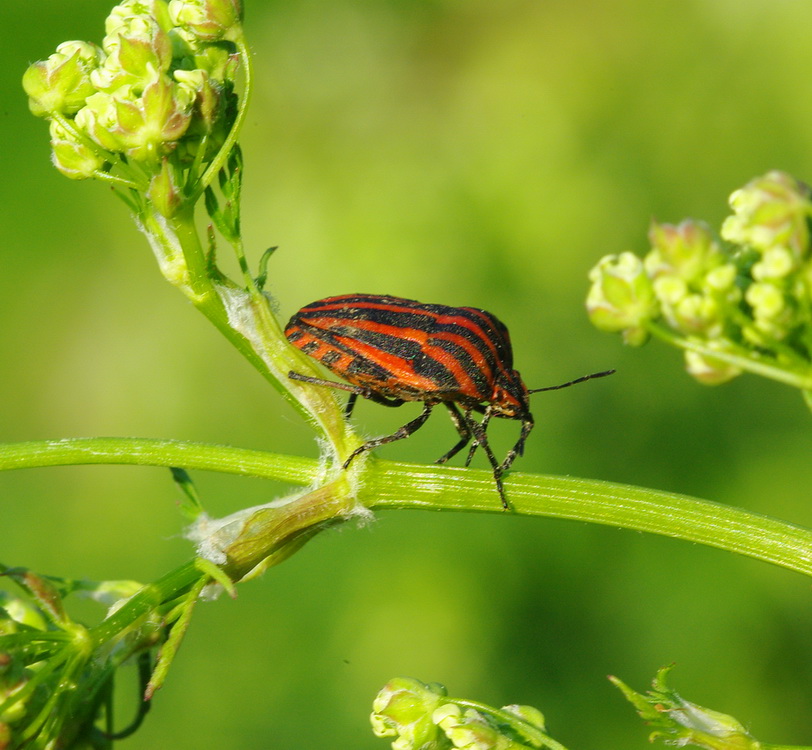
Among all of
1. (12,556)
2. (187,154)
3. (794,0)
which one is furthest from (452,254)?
(187,154)

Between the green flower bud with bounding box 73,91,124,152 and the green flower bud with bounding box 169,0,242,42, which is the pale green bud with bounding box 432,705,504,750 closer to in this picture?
the green flower bud with bounding box 73,91,124,152

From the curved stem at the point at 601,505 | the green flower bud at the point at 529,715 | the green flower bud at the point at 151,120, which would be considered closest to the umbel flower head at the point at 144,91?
the green flower bud at the point at 151,120

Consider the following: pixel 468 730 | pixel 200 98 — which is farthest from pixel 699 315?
pixel 200 98

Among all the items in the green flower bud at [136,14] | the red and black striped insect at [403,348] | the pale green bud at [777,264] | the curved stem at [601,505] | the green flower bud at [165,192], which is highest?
the green flower bud at [136,14]

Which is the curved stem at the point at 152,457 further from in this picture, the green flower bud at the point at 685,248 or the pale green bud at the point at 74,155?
the green flower bud at the point at 685,248

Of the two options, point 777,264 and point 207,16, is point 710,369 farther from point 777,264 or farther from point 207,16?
point 207,16

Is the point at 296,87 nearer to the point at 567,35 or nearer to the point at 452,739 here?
the point at 567,35
